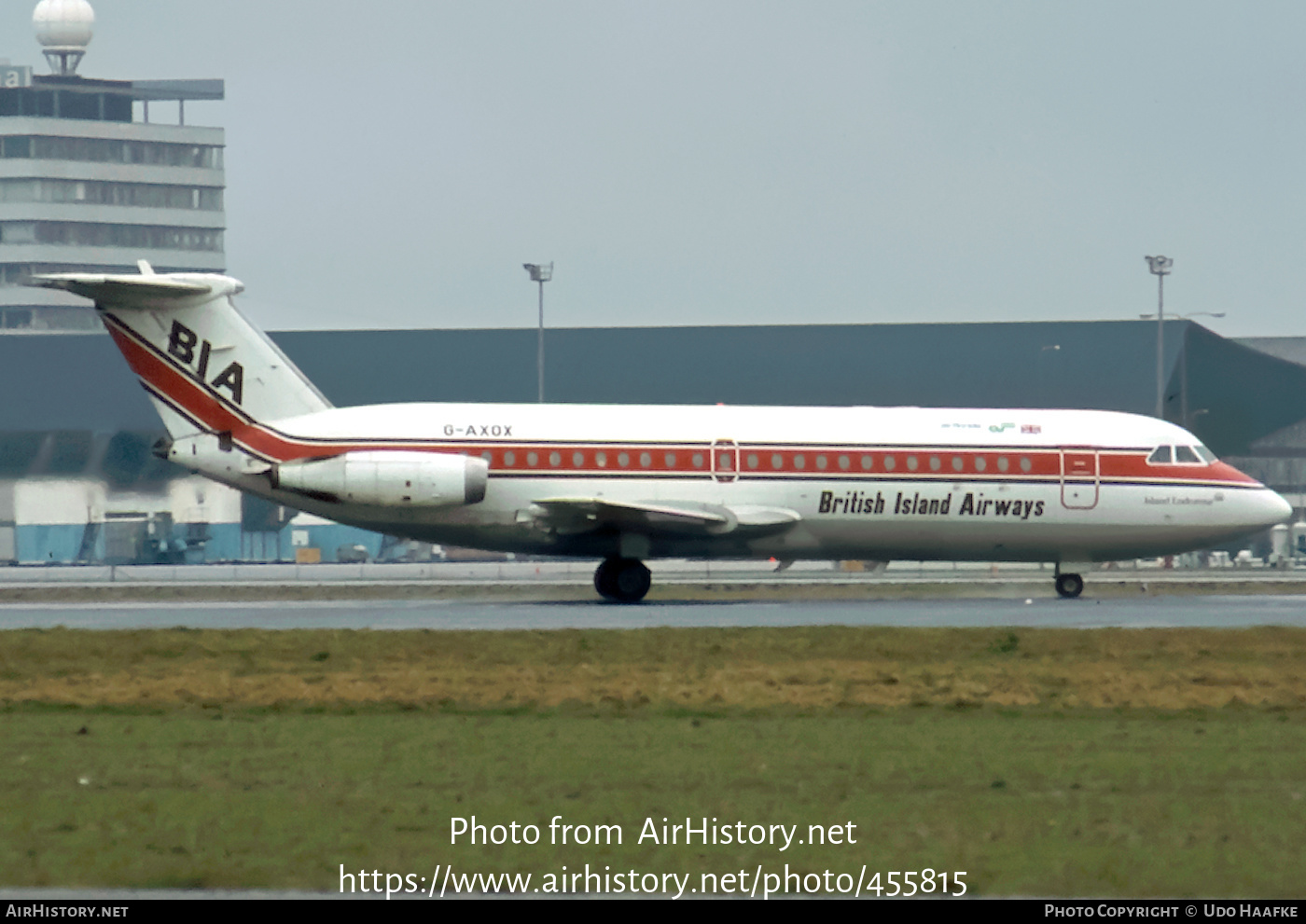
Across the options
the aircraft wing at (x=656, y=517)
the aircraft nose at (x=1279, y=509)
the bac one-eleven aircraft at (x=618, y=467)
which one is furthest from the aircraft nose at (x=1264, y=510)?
the aircraft wing at (x=656, y=517)

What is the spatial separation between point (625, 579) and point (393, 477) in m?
5.63

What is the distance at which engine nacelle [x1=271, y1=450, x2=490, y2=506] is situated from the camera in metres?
35.7

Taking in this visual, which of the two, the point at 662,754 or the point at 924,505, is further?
the point at 924,505

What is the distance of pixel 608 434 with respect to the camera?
36.8 m

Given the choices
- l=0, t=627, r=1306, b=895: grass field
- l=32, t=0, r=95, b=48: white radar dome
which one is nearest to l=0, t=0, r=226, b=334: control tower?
l=32, t=0, r=95, b=48: white radar dome

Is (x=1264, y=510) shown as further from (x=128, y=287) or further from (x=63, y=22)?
(x=63, y=22)

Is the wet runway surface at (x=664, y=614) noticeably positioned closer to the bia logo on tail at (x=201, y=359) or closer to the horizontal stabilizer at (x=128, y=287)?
the bia logo on tail at (x=201, y=359)

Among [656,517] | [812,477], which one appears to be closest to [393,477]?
[656,517]

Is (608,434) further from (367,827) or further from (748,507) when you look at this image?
(367,827)

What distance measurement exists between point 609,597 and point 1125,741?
22937 mm

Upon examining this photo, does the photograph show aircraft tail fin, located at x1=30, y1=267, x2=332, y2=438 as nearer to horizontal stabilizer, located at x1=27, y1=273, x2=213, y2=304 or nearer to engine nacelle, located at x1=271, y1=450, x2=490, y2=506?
horizontal stabilizer, located at x1=27, y1=273, x2=213, y2=304

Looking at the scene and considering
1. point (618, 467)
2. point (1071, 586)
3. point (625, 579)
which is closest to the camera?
point (618, 467)

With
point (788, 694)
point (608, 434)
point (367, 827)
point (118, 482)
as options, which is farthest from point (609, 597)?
point (118, 482)

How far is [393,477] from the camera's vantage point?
3566cm
